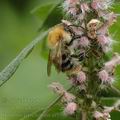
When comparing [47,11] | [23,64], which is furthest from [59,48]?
[23,64]

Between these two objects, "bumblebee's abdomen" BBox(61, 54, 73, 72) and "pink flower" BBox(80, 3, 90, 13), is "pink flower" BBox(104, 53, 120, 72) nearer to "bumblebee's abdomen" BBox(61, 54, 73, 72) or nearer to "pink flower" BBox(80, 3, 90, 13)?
"bumblebee's abdomen" BBox(61, 54, 73, 72)

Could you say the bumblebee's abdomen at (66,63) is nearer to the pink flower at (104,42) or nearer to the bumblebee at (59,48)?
the bumblebee at (59,48)

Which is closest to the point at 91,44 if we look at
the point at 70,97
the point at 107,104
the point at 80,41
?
the point at 80,41

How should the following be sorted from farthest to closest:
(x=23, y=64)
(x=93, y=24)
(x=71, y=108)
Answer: (x=23, y=64) → (x=71, y=108) → (x=93, y=24)

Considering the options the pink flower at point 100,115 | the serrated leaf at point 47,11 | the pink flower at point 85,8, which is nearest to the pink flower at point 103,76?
the pink flower at point 100,115

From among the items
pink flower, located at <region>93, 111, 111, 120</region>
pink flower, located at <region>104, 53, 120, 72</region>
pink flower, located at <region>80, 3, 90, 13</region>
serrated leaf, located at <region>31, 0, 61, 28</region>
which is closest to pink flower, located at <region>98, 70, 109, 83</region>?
pink flower, located at <region>104, 53, 120, 72</region>

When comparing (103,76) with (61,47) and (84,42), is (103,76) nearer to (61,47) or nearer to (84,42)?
(84,42)

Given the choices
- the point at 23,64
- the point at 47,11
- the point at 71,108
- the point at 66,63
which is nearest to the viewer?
the point at 71,108
